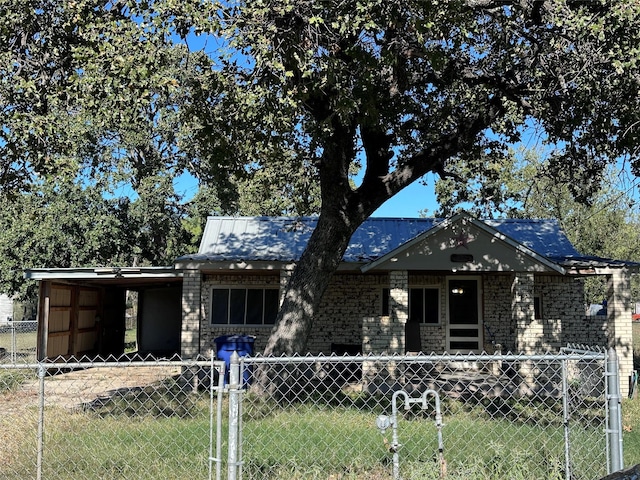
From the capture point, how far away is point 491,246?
47.1ft

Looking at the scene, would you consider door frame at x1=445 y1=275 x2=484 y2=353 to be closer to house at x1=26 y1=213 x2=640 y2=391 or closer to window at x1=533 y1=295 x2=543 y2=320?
house at x1=26 y1=213 x2=640 y2=391

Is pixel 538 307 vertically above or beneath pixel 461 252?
beneath

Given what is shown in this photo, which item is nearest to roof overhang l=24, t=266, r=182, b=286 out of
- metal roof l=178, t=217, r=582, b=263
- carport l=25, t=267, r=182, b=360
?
carport l=25, t=267, r=182, b=360

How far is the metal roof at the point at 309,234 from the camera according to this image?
52.9ft

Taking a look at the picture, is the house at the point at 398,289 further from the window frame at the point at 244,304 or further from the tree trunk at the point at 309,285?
the tree trunk at the point at 309,285

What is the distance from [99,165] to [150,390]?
16743 millimetres

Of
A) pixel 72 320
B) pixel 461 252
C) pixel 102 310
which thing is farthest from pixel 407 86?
pixel 102 310

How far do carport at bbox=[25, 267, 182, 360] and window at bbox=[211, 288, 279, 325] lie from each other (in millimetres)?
1470

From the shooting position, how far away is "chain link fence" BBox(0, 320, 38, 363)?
1852 centimetres

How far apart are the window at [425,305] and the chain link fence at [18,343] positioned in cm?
1122

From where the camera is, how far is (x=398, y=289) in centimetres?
1387

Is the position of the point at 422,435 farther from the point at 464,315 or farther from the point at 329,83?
the point at 464,315

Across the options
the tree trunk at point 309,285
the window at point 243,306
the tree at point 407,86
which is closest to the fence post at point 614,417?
the tree at point 407,86

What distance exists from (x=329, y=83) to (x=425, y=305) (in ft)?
32.5
